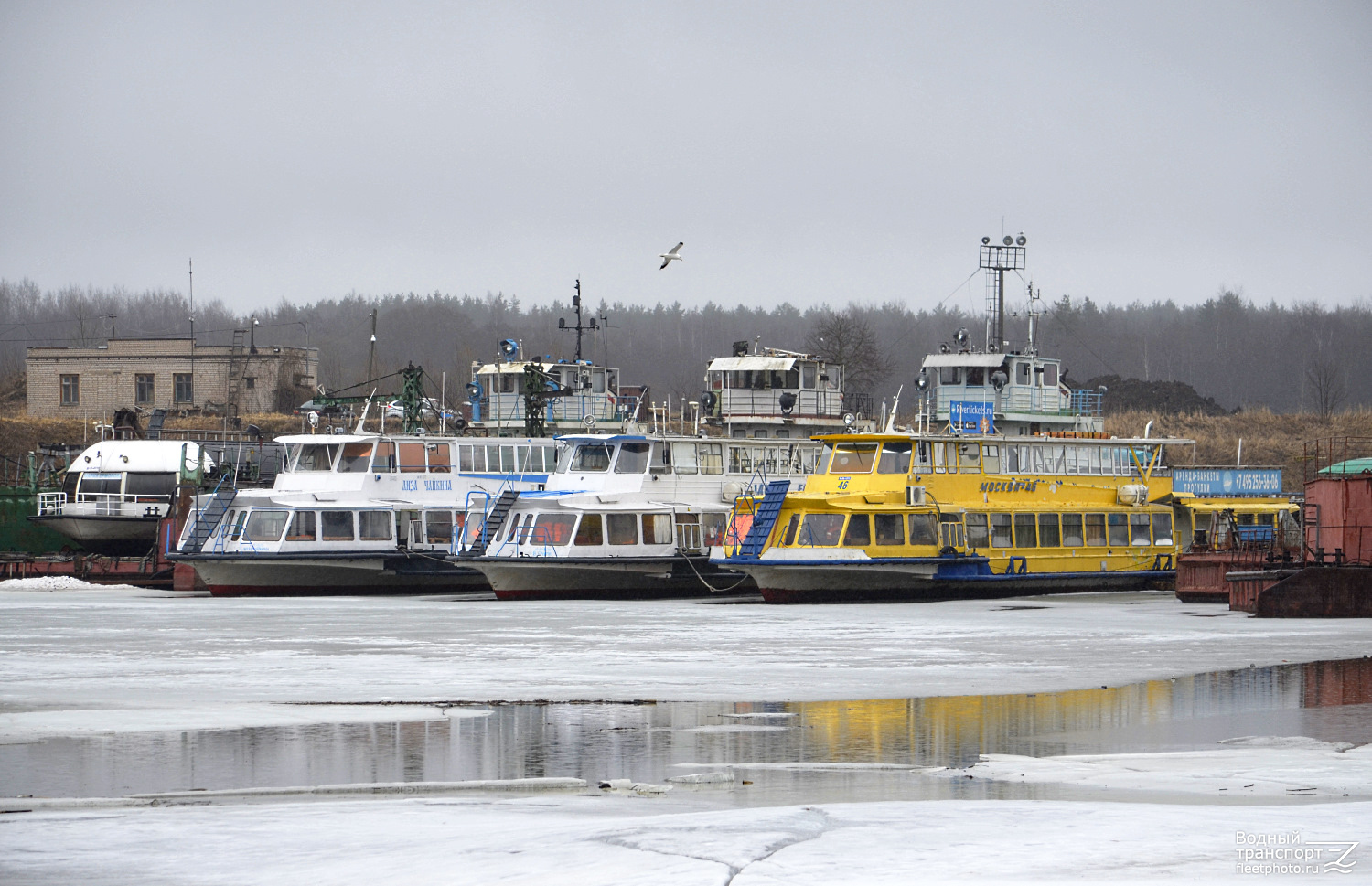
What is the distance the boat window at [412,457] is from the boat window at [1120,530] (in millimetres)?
17780

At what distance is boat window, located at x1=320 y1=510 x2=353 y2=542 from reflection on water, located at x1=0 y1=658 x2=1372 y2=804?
2572 cm

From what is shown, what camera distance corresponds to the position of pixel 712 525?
3891cm

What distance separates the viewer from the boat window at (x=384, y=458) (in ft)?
135

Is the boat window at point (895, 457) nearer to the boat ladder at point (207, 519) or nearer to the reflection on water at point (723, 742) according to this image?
the boat ladder at point (207, 519)

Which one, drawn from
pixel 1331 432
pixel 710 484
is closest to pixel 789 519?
pixel 710 484

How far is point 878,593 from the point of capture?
35.1 meters

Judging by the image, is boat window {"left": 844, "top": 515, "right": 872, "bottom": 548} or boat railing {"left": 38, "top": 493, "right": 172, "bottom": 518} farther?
boat railing {"left": 38, "top": 493, "right": 172, "bottom": 518}

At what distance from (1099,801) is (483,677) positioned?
8.92 m

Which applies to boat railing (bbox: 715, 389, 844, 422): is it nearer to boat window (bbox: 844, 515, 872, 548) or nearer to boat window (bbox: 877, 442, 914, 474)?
boat window (bbox: 877, 442, 914, 474)

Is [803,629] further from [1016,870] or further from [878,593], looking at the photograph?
[1016,870]

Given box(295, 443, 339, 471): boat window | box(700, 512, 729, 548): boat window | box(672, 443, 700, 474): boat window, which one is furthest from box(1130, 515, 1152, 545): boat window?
box(295, 443, 339, 471): boat window

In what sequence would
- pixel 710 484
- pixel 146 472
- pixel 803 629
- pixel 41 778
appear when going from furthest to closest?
1. pixel 146 472
2. pixel 710 484
3. pixel 803 629
4. pixel 41 778

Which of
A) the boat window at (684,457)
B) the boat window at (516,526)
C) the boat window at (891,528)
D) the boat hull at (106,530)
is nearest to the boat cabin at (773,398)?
the boat window at (684,457)

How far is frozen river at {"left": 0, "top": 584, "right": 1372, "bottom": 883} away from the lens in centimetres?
813
